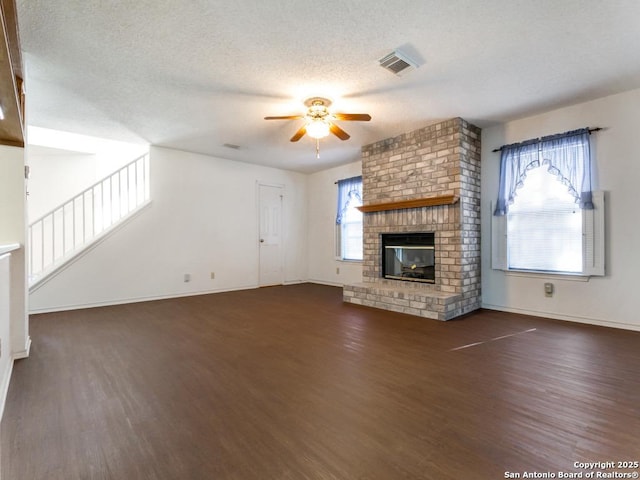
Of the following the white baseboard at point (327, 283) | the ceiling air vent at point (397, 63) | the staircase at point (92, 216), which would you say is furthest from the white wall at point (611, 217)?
the staircase at point (92, 216)

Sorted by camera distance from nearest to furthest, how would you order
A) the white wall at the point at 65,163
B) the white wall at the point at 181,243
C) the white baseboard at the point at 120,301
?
the white baseboard at the point at 120,301 < the white wall at the point at 181,243 < the white wall at the point at 65,163

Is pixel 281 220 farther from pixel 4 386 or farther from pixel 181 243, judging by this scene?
pixel 4 386

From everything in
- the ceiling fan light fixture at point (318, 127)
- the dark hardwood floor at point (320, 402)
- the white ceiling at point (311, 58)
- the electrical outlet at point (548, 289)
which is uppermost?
the white ceiling at point (311, 58)

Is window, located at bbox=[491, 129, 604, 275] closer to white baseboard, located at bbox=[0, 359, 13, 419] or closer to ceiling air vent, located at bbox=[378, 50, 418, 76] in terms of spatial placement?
ceiling air vent, located at bbox=[378, 50, 418, 76]

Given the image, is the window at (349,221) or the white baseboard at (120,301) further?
the window at (349,221)

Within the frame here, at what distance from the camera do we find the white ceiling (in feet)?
7.38

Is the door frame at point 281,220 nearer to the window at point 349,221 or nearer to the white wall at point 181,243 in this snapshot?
the white wall at point 181,243

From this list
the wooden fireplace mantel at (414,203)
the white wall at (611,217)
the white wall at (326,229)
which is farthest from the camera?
the white wall at (326,229)

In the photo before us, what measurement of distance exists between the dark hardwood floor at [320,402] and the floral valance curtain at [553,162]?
170 centimetres

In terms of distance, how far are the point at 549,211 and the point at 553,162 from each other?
24.7 inches

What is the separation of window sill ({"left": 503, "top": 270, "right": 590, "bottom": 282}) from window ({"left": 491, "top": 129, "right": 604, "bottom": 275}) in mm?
45

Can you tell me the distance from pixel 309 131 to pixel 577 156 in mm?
3307

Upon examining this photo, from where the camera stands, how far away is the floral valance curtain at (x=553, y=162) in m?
3.73

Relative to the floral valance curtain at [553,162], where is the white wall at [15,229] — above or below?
below
